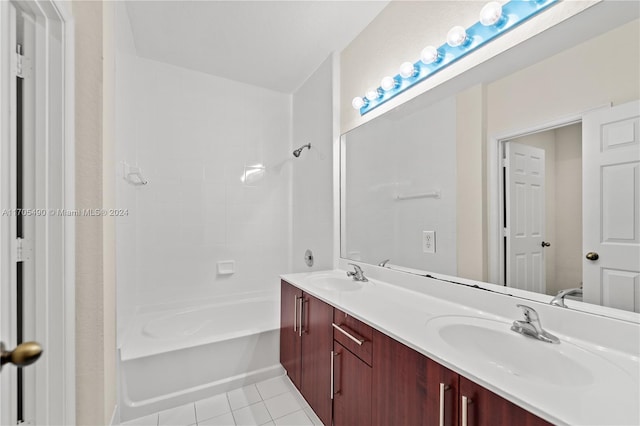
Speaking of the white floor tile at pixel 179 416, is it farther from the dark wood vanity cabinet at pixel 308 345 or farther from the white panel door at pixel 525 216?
the white panel door at pixel 525 216

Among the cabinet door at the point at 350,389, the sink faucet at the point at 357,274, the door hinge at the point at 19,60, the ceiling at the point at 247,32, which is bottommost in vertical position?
the cabinet door at the point at 350,389

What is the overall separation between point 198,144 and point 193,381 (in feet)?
6.21

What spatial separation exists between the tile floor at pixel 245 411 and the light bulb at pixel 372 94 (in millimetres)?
1937

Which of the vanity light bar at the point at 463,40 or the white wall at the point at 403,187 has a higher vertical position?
the vanity light bar at the point at 463,40

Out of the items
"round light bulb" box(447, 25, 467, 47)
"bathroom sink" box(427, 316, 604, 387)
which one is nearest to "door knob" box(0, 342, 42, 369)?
"bathroom sink" box(427, 316, 604, 387)

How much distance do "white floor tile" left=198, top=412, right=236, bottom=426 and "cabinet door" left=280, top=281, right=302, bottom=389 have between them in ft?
1.32

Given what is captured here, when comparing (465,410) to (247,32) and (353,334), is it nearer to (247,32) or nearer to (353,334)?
(353,334)

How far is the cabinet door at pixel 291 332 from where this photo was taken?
170 cm

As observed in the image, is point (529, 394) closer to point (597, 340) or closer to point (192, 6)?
point (597, 340)

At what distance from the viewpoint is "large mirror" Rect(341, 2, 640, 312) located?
0.84 meters

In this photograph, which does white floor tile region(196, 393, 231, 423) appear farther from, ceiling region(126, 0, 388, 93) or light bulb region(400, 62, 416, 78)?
ceiling region(126, 0, 388, 93)

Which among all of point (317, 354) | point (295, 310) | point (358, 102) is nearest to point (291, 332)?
point (295, 310)

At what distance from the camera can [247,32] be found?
1987 millimetres

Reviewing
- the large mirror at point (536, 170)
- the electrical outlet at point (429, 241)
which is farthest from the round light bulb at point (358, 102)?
the electrical outlet at point (429, 241)
